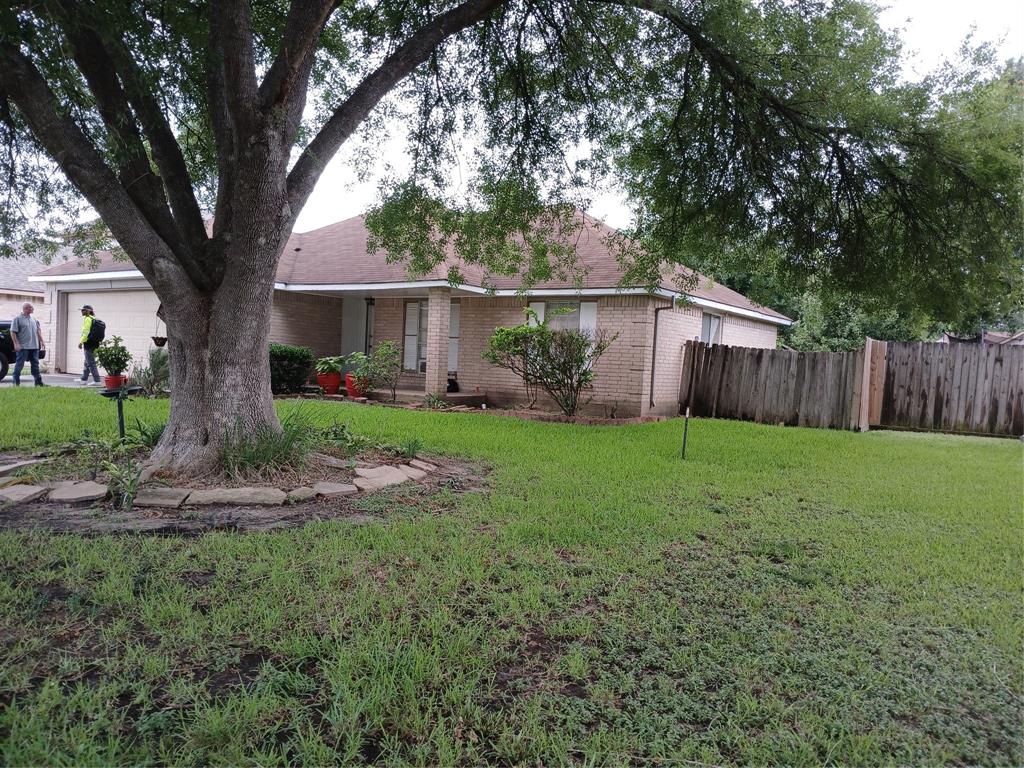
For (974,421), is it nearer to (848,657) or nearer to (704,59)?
(704,59)

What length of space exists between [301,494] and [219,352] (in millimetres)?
1506

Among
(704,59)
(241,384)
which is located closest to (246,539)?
(241,384)

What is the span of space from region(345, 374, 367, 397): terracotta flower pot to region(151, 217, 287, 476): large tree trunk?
8.46 metres

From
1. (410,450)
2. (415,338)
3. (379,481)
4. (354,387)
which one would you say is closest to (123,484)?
(379,481)

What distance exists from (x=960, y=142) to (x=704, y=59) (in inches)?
112

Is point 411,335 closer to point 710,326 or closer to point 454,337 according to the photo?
point 454,337

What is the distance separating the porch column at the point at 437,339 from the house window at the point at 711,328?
6433 mm

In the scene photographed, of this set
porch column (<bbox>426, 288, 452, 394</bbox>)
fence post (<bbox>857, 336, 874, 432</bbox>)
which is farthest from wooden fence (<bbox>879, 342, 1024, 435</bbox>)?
porch column (<bbox>426, 288, 452, 394</bbox>)

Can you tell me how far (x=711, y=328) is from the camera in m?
16.5

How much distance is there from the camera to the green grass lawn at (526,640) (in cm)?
224

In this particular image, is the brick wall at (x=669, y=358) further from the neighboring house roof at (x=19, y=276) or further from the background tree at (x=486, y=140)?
the neighboring house roof at (x=19, y=276)

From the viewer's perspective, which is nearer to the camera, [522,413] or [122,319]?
[522,413]

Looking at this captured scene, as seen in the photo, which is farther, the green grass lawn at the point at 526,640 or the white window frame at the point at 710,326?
the white window frame at the point at 710,326

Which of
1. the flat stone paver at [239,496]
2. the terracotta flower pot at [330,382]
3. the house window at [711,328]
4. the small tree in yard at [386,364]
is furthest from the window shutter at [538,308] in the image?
the flat stone paver at [239,496]
